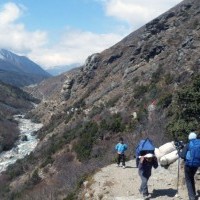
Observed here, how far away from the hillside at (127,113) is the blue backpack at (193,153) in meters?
6.64

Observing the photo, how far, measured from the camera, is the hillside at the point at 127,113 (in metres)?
21.3

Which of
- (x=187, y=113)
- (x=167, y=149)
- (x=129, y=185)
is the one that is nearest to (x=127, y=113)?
(x=187, y=113)

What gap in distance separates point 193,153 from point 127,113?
3156 cm

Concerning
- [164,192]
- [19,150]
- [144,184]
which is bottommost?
[164,192]

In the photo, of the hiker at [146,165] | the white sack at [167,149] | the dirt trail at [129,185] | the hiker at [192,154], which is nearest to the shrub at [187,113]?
the white sack at [167,149]

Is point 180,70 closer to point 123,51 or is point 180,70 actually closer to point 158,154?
point 158,154

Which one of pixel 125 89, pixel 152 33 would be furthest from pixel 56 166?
pixel 152 33

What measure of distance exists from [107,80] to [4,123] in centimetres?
2688

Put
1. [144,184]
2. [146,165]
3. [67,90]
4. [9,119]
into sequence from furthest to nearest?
[9,119] < [67,90] < [144,184] < [146,165]

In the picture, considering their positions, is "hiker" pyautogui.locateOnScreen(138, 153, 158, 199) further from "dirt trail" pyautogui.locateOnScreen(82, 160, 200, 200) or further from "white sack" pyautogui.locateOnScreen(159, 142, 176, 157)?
"white sack" pyautogui.locateOnScreen(159, 142, 176, 157)

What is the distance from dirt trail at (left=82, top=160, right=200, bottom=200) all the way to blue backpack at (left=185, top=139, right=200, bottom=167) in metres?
2.06

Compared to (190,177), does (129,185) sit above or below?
below

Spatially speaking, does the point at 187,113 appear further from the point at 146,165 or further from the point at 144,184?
the point at 146,165

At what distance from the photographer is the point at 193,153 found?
10.5 m
